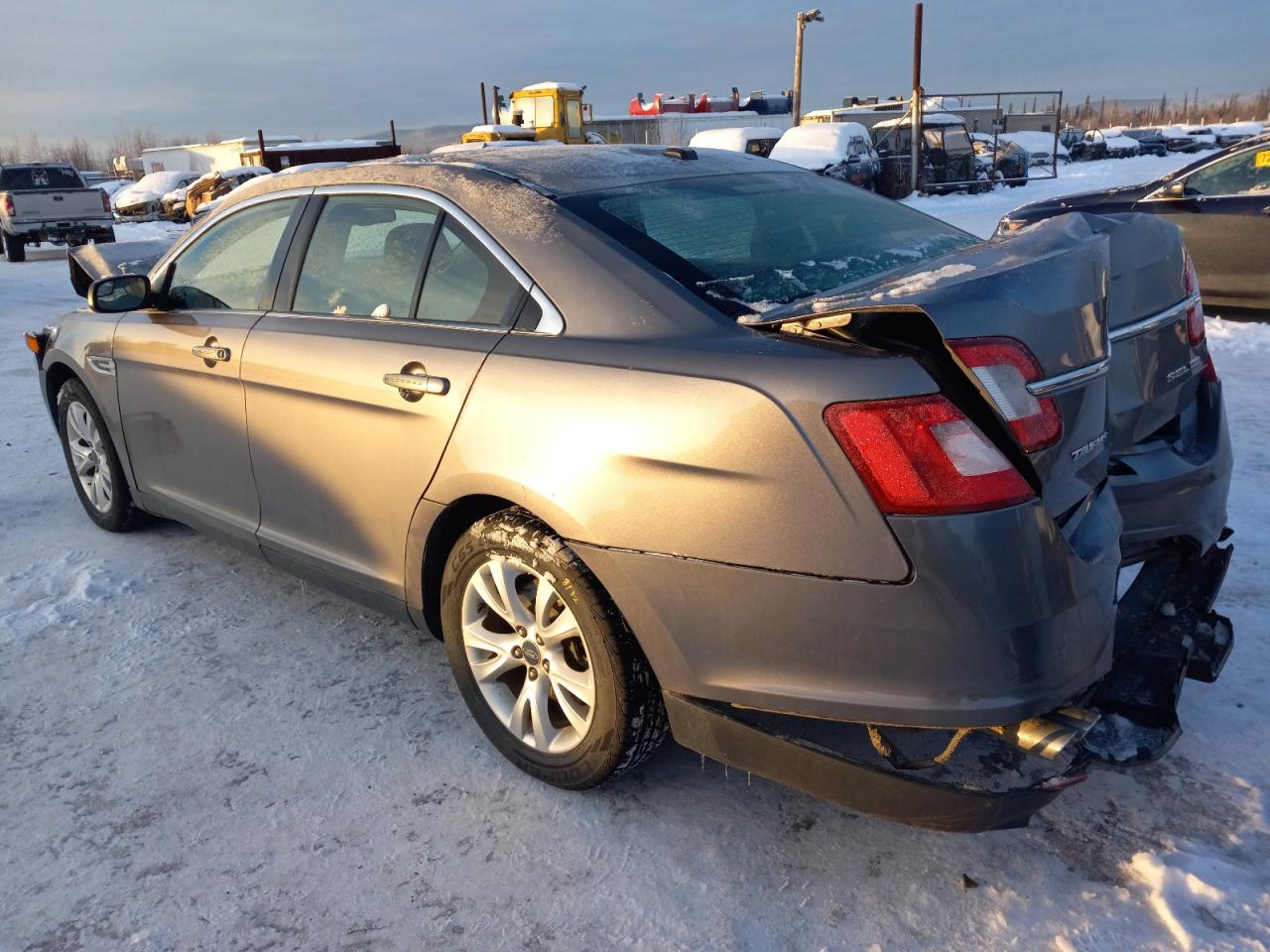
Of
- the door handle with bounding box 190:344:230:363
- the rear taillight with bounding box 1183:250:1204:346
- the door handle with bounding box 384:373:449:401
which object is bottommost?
the door handle with bounding box 190:344:230:363

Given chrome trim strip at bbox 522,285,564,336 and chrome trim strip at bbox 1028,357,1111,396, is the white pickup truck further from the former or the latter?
chrome trim strip at bbox 1028,357,1111,396

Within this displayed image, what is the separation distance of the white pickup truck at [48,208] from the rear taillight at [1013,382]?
2237 centimetres

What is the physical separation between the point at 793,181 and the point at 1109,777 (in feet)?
6.63

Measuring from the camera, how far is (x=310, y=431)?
10.0 feet

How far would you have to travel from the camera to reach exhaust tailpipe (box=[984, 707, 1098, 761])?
196cm

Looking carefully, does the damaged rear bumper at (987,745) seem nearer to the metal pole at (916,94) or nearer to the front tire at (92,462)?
the front tire at (92,462)

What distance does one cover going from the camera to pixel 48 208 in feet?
65.9

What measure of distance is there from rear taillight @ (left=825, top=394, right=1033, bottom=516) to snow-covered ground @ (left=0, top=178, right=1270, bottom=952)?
3.07ft

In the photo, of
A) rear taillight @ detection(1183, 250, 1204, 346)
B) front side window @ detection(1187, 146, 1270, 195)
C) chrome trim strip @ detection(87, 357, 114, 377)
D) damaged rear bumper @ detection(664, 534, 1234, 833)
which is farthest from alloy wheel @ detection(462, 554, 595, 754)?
front side window @ detection(1187, 146, 1270, 195)

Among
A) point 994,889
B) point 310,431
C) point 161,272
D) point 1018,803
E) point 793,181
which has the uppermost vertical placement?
point 793,181

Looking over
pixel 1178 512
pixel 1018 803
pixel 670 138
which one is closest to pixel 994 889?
pixel 1018 803

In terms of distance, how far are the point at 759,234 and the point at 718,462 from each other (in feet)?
3.27

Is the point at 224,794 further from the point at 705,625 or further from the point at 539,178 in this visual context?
the point at 539,178

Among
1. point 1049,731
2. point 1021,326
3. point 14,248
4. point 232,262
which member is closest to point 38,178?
point 14,248
